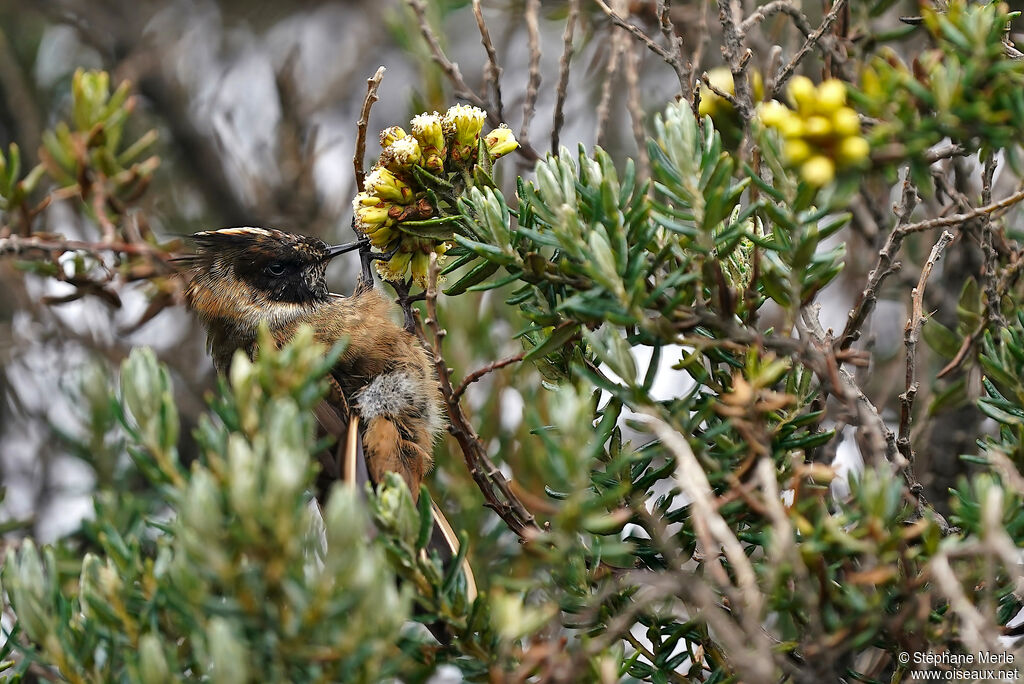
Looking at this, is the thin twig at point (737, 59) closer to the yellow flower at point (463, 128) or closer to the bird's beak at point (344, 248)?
the yellow flower at point (463, 128)

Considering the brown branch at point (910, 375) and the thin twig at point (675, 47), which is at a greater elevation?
the thin twig at point (675, 47)

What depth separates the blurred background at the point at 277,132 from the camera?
376 centimetres

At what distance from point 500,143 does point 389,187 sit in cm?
30

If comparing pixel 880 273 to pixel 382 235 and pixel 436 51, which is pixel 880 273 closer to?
pixel 382 235

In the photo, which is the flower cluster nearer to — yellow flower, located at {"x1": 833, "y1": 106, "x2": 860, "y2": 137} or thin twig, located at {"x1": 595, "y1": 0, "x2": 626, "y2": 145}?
thin twig, located at {"x1": 595, "y1": 0, "x2": 626, "y2": 145}

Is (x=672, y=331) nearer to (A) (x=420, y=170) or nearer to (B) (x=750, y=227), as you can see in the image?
(B) (x=750, y=227)

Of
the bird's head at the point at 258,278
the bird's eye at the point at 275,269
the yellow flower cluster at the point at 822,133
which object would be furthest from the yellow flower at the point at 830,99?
the bird's eye at the point at 275,269

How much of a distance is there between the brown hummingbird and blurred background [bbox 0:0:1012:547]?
0.21 meters

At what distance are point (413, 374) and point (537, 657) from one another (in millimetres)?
2726

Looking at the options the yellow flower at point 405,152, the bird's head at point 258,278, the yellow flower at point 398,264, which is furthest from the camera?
the bird's head at point 258,278

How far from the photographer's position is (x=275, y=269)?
458cm

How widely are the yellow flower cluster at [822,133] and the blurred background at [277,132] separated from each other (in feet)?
5.28

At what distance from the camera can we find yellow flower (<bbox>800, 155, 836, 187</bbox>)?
1320 mm

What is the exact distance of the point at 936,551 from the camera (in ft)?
5.08
